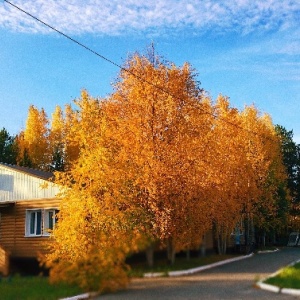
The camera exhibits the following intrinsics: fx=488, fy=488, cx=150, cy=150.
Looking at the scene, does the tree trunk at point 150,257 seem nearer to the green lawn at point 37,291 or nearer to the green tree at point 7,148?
the green lawn at point 37,291

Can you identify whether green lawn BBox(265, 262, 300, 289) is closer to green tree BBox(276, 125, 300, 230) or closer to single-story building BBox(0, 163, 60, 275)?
single-story building BBox(0, 163, 60, 275)

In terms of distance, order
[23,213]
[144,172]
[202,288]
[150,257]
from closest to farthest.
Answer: [202,288] < [144,172] < [150,257] < [23,213]

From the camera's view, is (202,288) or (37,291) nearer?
(37,291)

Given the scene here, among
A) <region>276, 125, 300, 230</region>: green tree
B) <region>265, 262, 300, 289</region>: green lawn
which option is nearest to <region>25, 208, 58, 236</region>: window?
<region>265, 262, 300, 289</region>: green lawn

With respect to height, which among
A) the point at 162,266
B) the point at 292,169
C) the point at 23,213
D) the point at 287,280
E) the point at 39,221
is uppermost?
the point at 292,169

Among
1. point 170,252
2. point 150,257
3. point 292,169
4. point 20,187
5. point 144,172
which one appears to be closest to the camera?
point 144,172

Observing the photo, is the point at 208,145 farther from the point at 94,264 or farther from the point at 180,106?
the point at 94,264

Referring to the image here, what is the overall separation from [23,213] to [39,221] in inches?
39.9

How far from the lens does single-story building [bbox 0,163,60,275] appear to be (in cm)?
2478

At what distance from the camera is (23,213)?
84.1 ft

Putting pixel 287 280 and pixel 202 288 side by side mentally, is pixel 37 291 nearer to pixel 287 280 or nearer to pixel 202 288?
pixel 202 288

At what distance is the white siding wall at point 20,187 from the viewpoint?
81.5 ft

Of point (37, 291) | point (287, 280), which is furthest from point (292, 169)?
point (37, 291)

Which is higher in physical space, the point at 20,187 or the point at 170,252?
the point at 20,187
